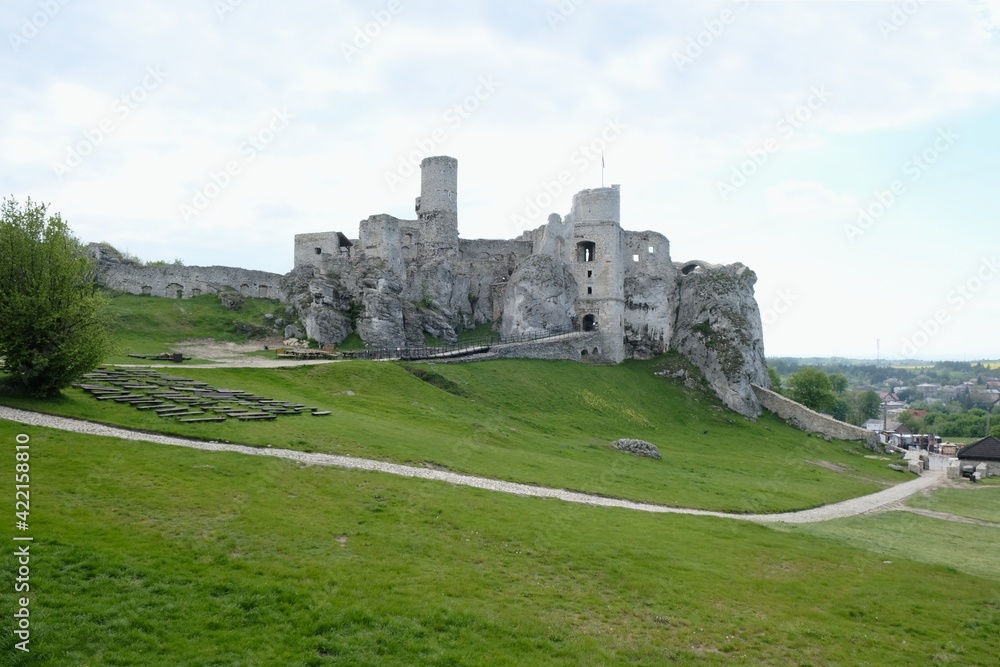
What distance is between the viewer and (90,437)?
18.8 meters

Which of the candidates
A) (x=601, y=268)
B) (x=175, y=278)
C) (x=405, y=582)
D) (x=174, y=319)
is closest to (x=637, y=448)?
(x=405, y=582)

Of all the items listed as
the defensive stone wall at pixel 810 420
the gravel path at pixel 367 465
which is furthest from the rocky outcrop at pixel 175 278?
the defensive stone wall at pixel 810 420

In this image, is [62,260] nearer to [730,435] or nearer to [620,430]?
[620,430]

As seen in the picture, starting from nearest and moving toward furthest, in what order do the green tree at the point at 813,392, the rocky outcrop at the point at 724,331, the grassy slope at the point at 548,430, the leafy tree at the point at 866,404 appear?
1. the grassy slope at the point at 548,430
2. the rocky outcrop at the point at 724,331
3. the green tree at the point at 813,392
4. the leafy tree at the point at 866,404

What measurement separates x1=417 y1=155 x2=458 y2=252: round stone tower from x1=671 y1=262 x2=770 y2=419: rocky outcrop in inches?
968

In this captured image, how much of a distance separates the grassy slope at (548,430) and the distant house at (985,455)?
30.1 feet

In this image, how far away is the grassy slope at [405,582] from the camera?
10.3m

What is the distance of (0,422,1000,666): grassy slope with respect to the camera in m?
10.3

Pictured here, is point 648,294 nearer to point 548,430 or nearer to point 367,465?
point 548,430

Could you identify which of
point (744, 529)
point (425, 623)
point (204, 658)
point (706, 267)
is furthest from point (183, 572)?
point (706, 267)

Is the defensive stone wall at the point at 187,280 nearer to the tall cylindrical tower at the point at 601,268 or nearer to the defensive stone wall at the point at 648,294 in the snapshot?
the tall cylindrical tower at the point at 601,268

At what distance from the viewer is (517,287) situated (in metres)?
59.0

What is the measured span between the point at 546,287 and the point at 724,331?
58.8 ft

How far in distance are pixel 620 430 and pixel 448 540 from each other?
2868 cm
